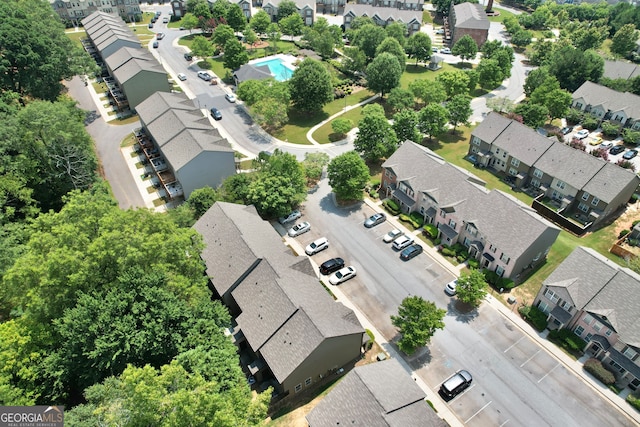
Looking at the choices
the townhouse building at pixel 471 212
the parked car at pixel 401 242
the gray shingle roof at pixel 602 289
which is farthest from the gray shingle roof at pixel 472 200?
Result: the parked car at pixel 401 242

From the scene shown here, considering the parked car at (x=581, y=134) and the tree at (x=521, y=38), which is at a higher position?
the tree at (x=521, y=38)

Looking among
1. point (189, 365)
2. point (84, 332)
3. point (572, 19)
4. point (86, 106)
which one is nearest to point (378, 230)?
point (189, 365)

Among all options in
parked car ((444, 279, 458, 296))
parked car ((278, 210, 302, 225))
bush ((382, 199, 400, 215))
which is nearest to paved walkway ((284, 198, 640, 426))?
parked car ((444, 279, 458, 296))

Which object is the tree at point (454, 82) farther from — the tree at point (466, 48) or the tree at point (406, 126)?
the tree at point (466, 48)

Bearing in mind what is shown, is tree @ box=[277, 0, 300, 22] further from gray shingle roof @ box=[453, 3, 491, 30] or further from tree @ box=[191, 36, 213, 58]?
gray shingle roof @ box=[453, 3, 491, 30]

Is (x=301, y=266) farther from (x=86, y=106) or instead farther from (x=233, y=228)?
(x=86, y=106)

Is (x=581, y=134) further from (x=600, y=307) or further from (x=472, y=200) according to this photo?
(x=600, y=307)

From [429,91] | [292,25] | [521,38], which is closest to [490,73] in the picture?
[429,91]

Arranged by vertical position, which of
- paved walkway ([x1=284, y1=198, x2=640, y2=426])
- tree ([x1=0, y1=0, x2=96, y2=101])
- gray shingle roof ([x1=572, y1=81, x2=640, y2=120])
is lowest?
paved walkway ([x1=284, y1=198, x2=640, y2=426])
